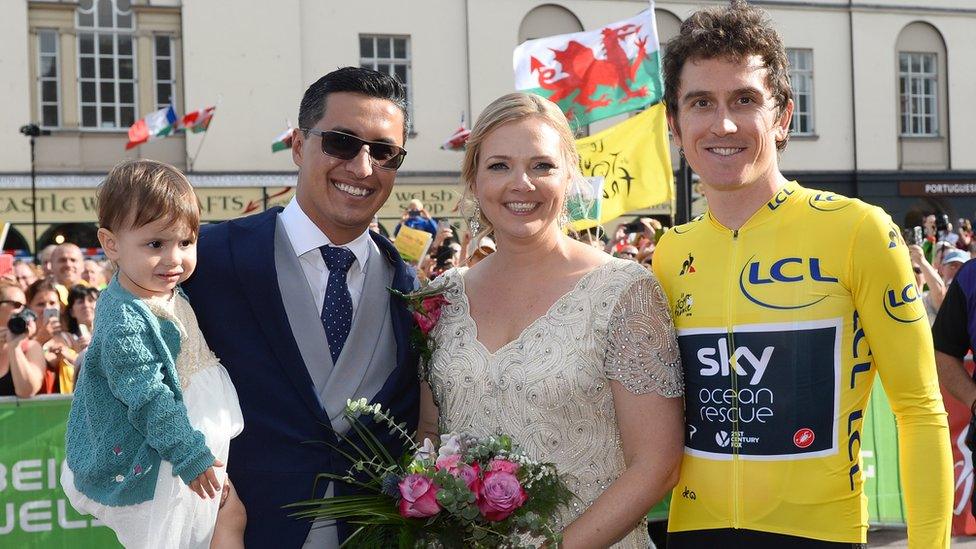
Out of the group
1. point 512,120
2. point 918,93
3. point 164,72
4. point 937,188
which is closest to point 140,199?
point 512,120

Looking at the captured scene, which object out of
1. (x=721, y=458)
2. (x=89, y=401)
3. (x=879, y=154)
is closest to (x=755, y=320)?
(x=721, y=458)

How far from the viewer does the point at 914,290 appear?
2887mm

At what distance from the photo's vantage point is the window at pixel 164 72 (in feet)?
79.4

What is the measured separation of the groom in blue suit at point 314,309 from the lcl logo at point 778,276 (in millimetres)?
1051

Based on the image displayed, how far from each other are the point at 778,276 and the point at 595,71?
773 centimetres

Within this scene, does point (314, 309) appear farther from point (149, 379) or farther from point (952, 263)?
point (952, 263)

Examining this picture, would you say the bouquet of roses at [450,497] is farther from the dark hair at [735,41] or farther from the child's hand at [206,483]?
the dark hair at [735,41]

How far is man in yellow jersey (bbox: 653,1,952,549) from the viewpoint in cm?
289

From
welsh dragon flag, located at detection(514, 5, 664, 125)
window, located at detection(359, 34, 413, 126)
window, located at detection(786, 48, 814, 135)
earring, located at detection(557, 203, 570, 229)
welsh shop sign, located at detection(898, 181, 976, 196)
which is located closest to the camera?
earring, located at detection(557, 203, 570, 229)

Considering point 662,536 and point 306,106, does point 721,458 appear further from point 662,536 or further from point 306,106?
point 662,536

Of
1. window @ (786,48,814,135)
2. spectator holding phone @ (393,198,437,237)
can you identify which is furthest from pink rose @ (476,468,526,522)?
window @ (786,48,814,135)

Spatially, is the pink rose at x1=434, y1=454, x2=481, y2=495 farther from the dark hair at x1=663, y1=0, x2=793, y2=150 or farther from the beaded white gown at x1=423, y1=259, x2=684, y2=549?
the dark hair at x1=663, y1=0, x2=793, y2=150

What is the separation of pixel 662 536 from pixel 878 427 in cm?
178

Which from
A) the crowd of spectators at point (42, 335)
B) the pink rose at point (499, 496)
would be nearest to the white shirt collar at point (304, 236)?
the pink rose at point (499, 496)
